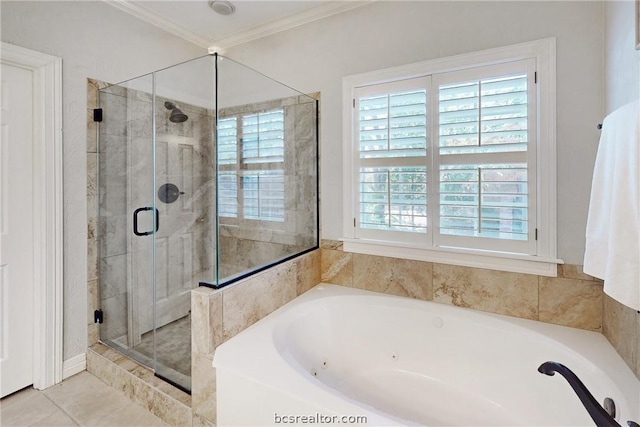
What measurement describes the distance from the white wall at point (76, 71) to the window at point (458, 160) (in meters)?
1.71

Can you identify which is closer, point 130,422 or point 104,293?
point 130,422

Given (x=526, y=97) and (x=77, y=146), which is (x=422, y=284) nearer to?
(x=526, y=97)

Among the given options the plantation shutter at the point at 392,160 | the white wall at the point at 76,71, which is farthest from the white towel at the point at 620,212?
the white wall at the point at 76,71

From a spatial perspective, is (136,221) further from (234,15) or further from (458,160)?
(458,160)

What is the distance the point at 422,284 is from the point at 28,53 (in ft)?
9.07

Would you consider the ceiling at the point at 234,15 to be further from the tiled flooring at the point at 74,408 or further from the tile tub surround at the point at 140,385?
the tiled flooring at the point at 74,408

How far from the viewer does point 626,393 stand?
114 cm

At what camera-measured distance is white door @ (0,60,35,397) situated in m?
1.73

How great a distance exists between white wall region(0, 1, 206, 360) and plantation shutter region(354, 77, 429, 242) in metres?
1.81

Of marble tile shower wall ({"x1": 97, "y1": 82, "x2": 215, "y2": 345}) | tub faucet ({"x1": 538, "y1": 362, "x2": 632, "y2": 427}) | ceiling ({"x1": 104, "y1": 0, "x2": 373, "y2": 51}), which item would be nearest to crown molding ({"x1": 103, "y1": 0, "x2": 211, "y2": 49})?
ceiling ({"x1": 104, "y1": 0, "x2": 373, "y2": 51})

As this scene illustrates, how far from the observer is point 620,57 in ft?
4.44

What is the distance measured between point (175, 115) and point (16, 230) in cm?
122

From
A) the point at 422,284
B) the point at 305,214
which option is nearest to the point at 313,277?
the point at 305,214

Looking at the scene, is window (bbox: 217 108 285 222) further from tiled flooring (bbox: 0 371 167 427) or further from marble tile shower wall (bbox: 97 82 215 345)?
tiled flooring (bbox: 0 371 167 427)
